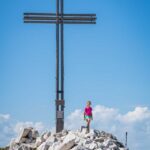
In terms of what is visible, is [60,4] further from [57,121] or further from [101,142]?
[101,142]

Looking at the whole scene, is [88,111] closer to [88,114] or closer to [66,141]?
[88,114]

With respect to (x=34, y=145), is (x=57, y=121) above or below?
above

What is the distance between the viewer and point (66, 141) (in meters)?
22.2

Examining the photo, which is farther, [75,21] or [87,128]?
[75,21]

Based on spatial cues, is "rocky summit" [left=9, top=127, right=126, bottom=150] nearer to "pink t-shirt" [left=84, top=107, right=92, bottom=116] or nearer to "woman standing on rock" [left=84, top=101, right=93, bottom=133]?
"woman standing on rock" [left=84, top=101, right=93, bottom=133]

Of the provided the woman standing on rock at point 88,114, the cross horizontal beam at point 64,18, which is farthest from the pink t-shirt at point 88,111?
the cross horizontal beam at point 64,18

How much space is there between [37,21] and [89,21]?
277cm

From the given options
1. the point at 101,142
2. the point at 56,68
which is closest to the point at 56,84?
the point at 56,68

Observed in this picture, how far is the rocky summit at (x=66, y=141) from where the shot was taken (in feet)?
71.9

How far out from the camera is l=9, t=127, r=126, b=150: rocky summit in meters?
21.9

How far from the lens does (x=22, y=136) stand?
25.2 metres

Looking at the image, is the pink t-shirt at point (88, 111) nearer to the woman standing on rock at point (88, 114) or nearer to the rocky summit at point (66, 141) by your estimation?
the woman standing on rock at point (88, 114)

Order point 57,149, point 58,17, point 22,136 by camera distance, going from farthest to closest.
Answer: point 58,17, point 22,136, point 57,149

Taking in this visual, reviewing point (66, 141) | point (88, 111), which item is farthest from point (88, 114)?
point (66, 141)
